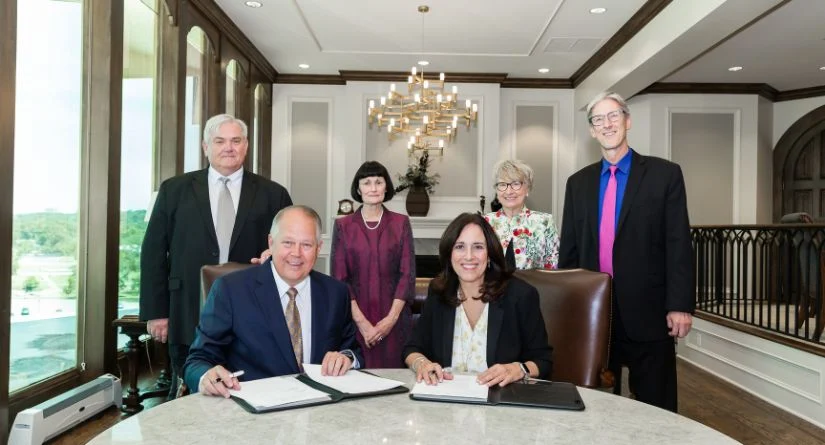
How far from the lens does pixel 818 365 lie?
3.91 meters

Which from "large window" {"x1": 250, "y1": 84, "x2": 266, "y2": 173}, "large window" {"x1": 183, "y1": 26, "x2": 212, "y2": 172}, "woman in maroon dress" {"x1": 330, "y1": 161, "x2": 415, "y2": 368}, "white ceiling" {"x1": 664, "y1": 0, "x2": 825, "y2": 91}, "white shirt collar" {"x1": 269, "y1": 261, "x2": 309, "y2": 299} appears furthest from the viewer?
"large window" {"x1": 250, "y1": 84, "x2": 266, "y2": 173}

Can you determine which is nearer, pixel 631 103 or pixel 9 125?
pixel 9 125

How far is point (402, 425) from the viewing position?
1220 mm

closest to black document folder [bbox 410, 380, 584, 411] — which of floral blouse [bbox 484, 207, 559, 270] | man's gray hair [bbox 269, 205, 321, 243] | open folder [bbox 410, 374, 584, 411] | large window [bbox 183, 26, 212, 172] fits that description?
open folder [bbox 410, 374, 584, 411]

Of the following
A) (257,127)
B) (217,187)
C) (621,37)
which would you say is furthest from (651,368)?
(257,127)

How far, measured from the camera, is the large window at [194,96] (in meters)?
4.93

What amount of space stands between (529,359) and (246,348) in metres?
0.81

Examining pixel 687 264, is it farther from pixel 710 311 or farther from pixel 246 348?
pixel 710 311

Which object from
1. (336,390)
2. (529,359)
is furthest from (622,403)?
(336,390)

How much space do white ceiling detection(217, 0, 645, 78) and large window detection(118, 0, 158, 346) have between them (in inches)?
42.3

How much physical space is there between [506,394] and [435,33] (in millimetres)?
5028

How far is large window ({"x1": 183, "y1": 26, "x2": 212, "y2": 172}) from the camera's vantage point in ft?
16.2

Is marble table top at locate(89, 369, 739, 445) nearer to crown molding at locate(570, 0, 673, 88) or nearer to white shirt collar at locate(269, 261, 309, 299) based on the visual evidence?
white shirt collar at locate(269, 261, 309, 299)

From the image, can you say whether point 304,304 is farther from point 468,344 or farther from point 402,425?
point 402,425
